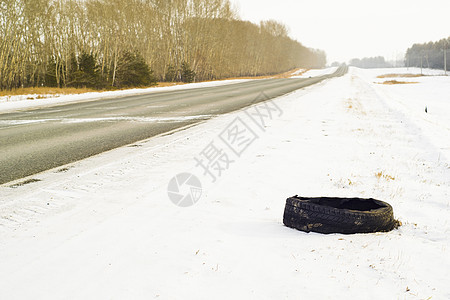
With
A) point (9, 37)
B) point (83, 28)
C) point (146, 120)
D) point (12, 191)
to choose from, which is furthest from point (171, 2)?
point (12, 191)

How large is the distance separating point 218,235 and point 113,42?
1257 inches

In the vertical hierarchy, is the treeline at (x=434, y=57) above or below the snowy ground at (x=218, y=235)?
above

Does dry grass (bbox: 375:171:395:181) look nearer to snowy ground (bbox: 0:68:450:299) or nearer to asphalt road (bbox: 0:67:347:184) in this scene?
snowy ground (bbox: 0:68:450:299)

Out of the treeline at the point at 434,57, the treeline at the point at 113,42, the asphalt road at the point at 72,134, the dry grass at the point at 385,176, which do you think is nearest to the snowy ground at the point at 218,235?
the dry grass at the point at 385,176

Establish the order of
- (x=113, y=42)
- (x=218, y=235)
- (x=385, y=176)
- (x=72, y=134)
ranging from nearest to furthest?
(x=218, y=235)
(x=385, y=176)
(x=72, y=134)
(x=113, y=42)

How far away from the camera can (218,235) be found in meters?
3.04

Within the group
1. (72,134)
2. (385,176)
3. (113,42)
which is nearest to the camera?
(385,176)

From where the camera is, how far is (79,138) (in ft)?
23.7

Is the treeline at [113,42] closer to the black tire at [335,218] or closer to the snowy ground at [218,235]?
the snowy ground at [218,235]

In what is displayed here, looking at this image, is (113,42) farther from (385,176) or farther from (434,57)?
(434,57)

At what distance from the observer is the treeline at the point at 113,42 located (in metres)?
23.2

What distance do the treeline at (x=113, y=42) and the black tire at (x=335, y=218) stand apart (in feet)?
78.9

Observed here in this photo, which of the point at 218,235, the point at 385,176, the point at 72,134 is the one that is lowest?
the point at 218,235

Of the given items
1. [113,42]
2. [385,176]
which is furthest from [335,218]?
[113,42]
